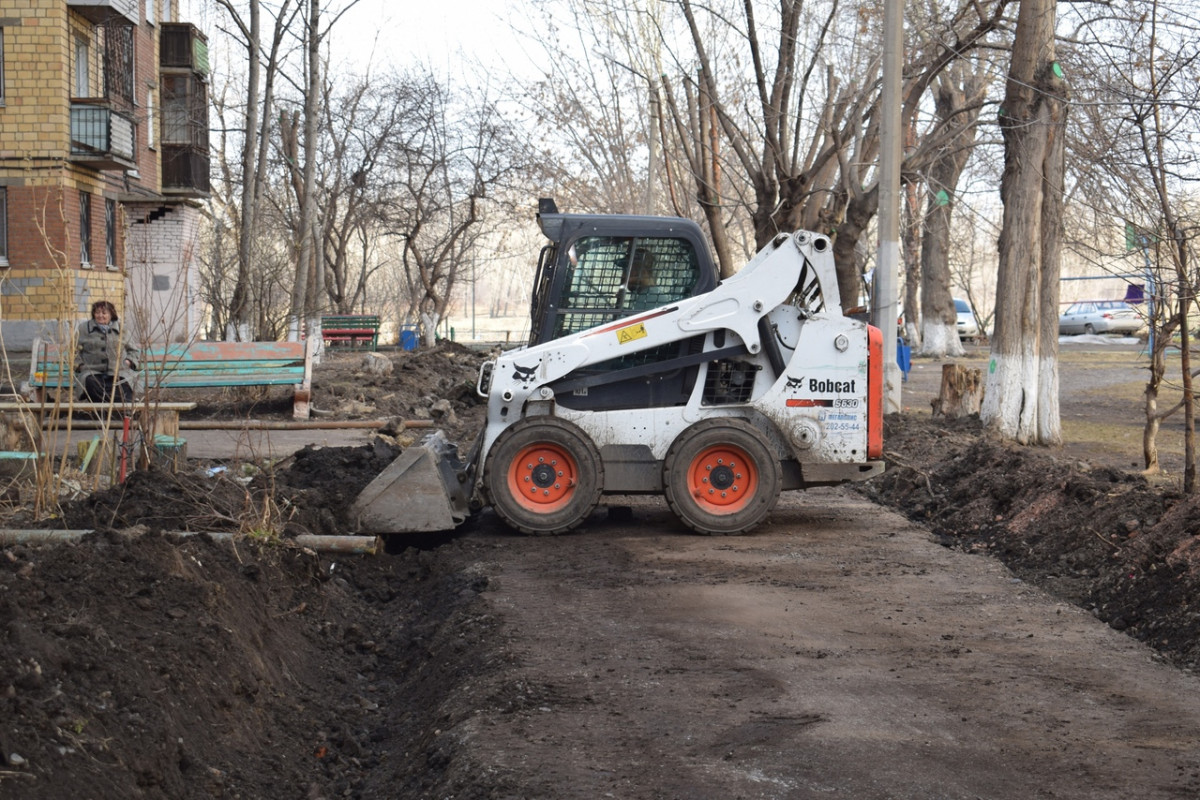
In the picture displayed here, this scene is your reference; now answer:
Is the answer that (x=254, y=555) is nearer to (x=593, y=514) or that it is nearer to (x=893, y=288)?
(x=593, y=514)

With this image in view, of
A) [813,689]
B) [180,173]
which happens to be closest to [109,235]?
[180,173]

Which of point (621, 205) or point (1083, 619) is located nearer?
point (1083, 619)

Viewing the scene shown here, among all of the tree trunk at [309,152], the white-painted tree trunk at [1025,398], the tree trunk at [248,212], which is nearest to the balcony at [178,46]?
the tree trunk at [309,152]

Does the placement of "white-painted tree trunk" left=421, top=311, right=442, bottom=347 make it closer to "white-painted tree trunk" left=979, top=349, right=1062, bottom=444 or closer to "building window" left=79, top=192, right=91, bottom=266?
"building window" left=79, top=192, right=91, bottom=266

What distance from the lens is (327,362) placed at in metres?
30.2

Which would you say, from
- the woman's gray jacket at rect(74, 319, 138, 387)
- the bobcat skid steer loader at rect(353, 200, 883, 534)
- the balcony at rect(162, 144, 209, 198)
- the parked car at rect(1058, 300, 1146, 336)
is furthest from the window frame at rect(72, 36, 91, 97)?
the parked car at rect(1058, 300, 1146, 336)

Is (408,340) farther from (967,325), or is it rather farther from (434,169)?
(967,325)

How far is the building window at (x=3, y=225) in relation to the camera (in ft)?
92.4

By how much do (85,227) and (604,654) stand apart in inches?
1096

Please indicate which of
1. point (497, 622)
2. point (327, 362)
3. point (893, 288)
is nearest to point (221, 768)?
point (497, 622)

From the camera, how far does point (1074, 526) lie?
893 centimetres

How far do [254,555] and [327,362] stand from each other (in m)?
23.4

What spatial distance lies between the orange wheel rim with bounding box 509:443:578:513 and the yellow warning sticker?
988mm

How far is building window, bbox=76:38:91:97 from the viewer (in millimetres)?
30453
